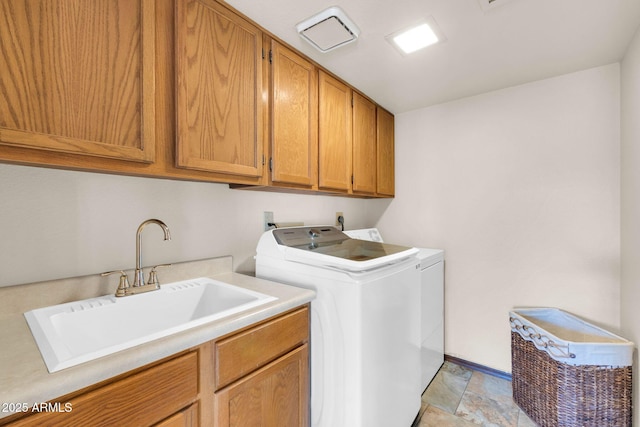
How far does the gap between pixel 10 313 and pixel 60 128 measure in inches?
26.2

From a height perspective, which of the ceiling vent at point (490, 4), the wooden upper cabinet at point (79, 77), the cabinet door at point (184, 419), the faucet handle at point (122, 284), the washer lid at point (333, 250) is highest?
the ceiling vent at point (490, 4)

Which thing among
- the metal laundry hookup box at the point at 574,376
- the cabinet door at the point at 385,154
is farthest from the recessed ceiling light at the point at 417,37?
the metal laundry hookup box at the point at 574,376

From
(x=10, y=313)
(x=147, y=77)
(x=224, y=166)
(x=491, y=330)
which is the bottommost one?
(x=491, y=330)

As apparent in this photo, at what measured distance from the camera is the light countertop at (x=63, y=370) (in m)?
0.54

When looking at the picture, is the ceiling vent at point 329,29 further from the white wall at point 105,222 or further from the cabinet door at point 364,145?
the white wall at point 105,222

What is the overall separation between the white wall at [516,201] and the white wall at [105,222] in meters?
1.64

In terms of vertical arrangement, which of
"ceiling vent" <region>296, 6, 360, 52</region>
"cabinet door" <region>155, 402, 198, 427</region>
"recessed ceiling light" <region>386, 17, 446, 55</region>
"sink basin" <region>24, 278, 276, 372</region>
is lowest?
"cabinet door" <region>155, 402, 198, 427</region>

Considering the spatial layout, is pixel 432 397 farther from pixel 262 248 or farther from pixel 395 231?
pixel 262 248

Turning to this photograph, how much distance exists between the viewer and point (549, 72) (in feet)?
5.98

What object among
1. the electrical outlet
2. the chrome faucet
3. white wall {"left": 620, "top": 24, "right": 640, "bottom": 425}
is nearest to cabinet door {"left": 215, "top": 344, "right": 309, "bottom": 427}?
the chrome faucet

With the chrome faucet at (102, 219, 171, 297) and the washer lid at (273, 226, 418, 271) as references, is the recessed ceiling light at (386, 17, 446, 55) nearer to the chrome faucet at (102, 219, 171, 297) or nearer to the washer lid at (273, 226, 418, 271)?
the washer lid at (273, 226, 418, 271)

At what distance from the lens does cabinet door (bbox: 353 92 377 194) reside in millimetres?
2061

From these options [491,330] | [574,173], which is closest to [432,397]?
[491,330]

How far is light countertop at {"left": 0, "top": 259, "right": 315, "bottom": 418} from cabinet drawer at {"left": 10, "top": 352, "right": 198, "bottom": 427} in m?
0.04
